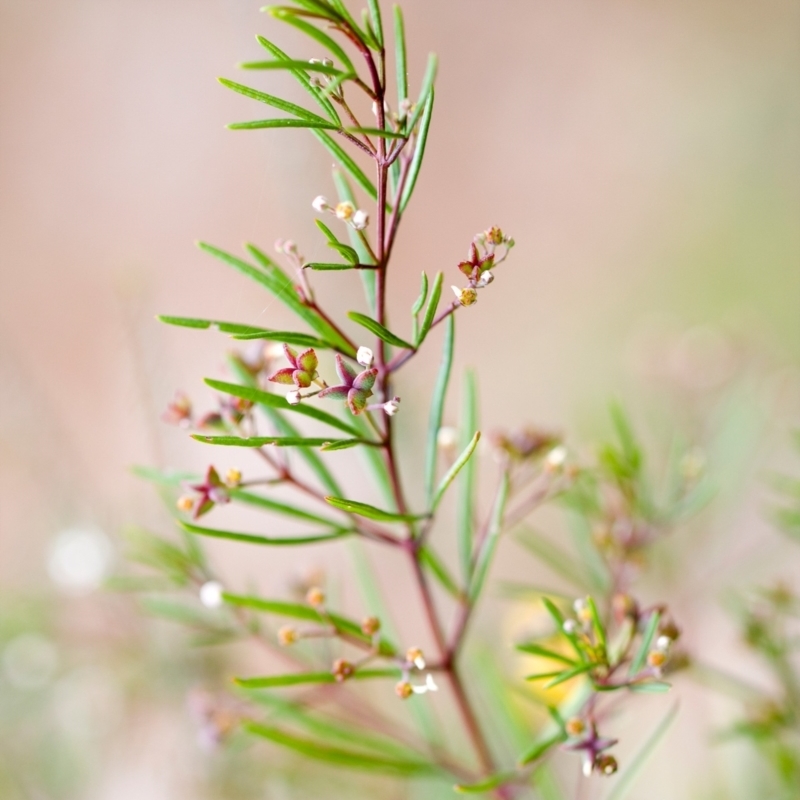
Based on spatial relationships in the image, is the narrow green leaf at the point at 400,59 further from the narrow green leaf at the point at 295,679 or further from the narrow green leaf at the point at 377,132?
the narrow green leaf at the point at 295,679

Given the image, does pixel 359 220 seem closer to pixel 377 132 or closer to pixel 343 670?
pixel 377 132

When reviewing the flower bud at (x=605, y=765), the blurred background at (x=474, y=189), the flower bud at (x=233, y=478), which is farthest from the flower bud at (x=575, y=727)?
the blurred background at (x=474, y=189)

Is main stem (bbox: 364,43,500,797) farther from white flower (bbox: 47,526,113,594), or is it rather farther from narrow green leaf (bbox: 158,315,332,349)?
white flower (bbox: 47,526,113,594)

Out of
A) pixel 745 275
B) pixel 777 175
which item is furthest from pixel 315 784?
pixel 777 175

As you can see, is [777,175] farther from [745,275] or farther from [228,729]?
[228,729]

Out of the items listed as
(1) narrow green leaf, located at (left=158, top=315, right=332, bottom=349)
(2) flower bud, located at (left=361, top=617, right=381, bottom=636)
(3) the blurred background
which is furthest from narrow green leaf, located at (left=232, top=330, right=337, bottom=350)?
(3) the blurred background

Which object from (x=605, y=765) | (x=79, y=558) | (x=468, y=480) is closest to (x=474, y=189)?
(x=79, y=558)
